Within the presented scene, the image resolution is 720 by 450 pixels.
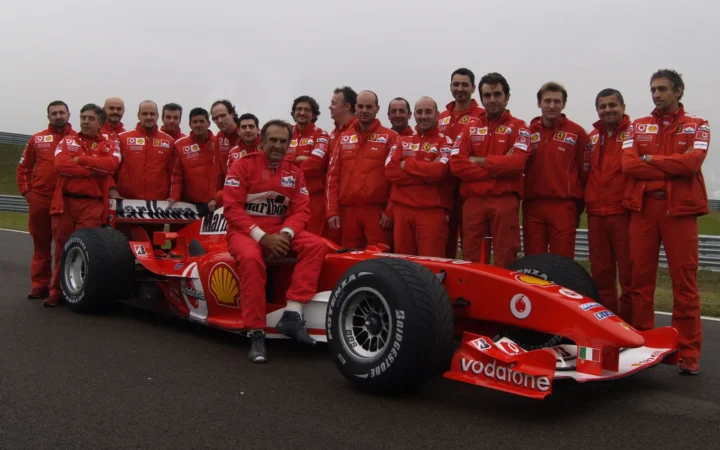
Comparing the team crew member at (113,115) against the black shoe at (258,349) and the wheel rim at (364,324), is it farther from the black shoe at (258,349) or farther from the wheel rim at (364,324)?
the wheel rim at (364,324)

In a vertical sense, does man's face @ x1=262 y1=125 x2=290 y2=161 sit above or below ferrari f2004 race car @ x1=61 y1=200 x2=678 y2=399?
above

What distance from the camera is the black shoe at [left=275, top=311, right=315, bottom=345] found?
4984 millimetres

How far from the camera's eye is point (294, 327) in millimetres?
5000

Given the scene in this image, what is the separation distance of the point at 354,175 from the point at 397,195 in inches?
23.9

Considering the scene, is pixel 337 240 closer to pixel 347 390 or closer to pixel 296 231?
pixel 296 231

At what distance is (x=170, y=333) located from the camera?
235 inches

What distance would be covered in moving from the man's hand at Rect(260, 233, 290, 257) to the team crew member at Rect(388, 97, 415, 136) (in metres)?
2.48

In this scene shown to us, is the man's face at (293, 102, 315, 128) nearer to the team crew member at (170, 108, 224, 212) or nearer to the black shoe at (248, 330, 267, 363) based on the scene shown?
the team crew member at (170, 108, 224, 212)

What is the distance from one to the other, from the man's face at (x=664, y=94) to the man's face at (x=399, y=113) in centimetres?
266

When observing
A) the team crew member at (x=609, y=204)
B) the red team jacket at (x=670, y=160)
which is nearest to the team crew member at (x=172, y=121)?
the team crew member at (x=609, y=204)

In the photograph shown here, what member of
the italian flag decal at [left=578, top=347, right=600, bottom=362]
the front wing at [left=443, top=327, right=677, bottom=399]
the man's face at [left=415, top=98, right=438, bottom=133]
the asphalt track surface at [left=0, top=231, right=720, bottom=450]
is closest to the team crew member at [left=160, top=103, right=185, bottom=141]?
the man's face at [left=415, top=98, right=438, bottom=133]

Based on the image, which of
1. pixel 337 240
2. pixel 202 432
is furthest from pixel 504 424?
pixel 337 240

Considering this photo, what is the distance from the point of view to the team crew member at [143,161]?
8.05 m

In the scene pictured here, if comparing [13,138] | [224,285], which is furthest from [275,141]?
[13,138]
